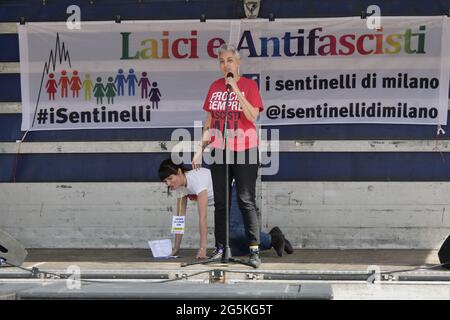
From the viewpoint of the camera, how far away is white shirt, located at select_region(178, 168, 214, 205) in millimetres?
7504

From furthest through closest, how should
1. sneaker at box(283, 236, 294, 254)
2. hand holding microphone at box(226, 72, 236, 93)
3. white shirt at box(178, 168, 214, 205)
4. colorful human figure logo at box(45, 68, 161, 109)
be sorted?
1. colorful human figure logo at box(45, 68, 161, 109)
2. sneaker at box(283, 236, 294, 254)
3. white shirt at box(178, 168, 214, 205)
4. hand holding microphone at box(226, 72, 236, 93)

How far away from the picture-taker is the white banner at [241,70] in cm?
817

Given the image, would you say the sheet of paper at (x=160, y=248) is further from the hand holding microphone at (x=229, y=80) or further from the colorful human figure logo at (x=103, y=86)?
the hand holding microphone at (x=229, y=80)

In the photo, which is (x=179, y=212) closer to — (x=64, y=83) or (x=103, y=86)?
(x=103, y=86)

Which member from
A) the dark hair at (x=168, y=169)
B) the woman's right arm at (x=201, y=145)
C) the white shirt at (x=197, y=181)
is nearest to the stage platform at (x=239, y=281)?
the white shirt at (x=197, y=181)

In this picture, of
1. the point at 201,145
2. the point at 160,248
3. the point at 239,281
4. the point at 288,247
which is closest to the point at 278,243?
the point at 288,247

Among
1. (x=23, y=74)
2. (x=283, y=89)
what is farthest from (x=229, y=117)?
(x=23, y=74)

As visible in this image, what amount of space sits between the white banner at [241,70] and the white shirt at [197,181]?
3.18 ft

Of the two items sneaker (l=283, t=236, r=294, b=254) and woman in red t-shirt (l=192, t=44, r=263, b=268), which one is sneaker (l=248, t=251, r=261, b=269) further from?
sneaker (l=283, t=236, r=294, b=254)

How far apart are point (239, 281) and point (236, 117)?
162 cm

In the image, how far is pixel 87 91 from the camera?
8.53 metres

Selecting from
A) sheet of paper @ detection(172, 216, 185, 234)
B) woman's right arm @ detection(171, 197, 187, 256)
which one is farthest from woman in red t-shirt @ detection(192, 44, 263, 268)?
woman's right arm @ detection(171, 197, 187, 256)

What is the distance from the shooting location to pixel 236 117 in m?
7.03

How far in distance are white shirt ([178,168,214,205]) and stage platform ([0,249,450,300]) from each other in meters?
0.65
